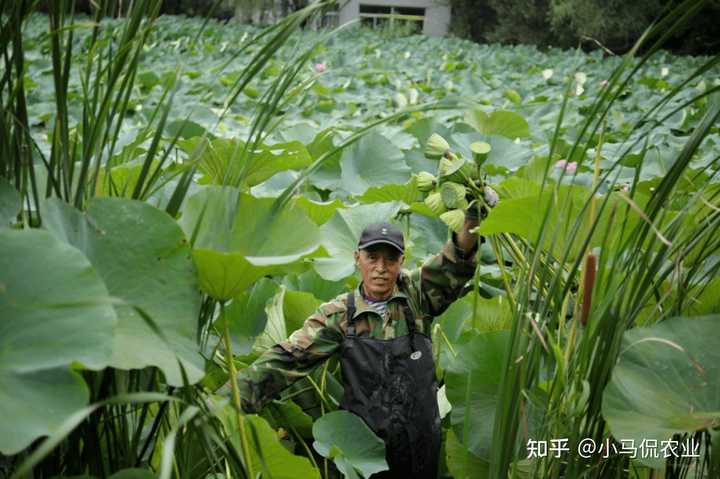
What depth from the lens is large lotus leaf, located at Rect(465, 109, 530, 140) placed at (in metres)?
2.98

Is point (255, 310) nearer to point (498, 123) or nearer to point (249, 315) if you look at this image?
point (249, 315)

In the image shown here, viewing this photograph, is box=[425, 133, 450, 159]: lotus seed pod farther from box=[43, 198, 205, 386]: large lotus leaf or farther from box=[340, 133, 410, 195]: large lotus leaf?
box=[340, 133, 410, 195]: large lotus leaf

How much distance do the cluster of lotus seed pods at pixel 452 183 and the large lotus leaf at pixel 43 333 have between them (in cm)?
69

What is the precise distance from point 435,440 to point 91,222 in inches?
31.6

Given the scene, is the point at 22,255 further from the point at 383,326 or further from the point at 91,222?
the point at 383,326

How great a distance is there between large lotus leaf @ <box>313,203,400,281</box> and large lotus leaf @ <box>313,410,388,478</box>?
38 cm

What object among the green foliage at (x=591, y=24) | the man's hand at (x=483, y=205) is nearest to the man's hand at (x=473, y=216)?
the man's hand at (x=483, y=205)

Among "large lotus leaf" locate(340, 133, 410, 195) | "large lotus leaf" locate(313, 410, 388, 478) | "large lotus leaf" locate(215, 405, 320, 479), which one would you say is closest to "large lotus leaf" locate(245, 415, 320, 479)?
"large lotus leaf" locate(215, 405, 320, 479)

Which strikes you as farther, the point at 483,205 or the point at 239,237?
the point at 483,205

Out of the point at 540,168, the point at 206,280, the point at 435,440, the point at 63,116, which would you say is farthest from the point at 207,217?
the point at 540,168

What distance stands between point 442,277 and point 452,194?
18 cm

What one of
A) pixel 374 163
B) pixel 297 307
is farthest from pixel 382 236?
pixel 374 163

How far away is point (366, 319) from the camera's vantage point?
1457 millimetres

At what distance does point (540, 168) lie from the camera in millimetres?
2236
